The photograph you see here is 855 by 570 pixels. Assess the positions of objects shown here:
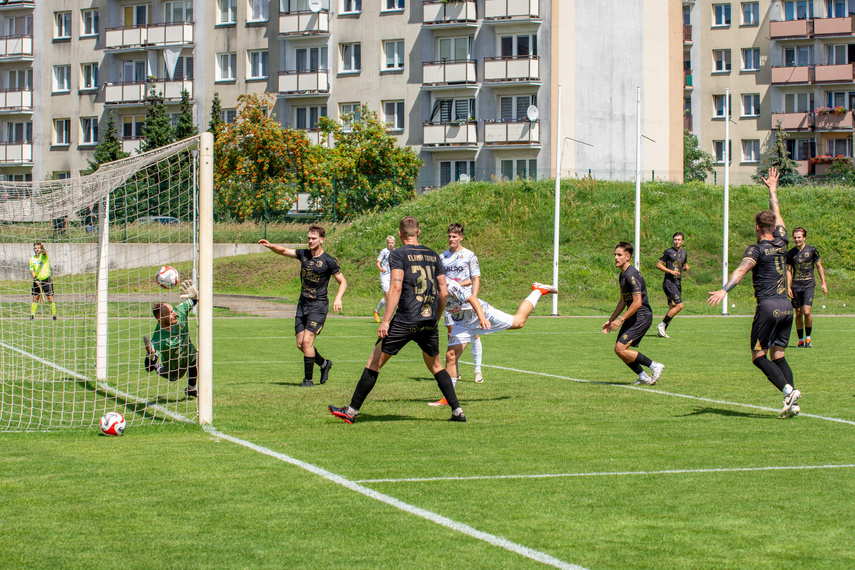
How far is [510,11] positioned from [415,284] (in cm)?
4340

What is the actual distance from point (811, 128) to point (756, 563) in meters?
66.5

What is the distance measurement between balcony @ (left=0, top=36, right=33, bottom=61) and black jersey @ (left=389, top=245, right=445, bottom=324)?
6084cm

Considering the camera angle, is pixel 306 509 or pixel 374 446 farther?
pixel 374 446

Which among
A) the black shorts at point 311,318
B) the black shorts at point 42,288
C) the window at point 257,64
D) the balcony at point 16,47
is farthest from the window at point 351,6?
the black shorts at point 311,318

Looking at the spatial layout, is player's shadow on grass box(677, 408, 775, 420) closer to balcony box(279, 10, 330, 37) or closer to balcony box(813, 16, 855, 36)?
balcony box(279, 10, 330, 37)

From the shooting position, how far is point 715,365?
616 inches

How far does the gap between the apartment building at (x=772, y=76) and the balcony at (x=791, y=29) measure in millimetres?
69

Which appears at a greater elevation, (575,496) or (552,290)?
(552,290)

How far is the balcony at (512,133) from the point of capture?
164ft

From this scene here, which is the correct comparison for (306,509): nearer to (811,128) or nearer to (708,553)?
(708,553)

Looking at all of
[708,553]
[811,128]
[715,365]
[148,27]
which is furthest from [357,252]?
[811,128]

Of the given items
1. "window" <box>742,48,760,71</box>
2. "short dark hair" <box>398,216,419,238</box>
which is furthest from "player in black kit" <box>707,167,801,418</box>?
"window" <box>742,48,760,71</box>

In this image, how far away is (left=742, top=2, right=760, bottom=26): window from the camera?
68812 mm

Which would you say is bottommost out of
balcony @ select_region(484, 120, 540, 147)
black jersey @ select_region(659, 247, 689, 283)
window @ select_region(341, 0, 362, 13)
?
black jersey @ select_region(659, 247, 689, 283)
